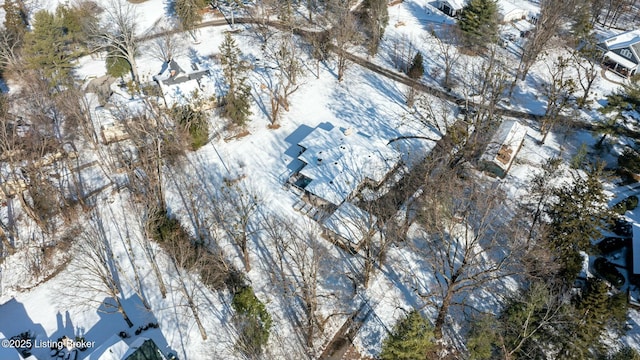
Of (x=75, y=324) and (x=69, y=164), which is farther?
(x=69, y=164)

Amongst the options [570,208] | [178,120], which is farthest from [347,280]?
[178,120]

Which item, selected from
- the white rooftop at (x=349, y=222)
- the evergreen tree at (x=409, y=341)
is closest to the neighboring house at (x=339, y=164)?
the white rooftop at (x=349, y=222)

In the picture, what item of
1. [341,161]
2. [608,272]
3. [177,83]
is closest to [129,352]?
[341,161]

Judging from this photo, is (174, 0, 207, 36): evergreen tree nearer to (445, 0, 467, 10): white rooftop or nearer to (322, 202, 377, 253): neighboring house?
(445, 0, 467, 10): white rooftop

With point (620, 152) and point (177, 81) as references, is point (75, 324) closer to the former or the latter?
point (177, 81)

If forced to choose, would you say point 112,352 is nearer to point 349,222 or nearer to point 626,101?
point 349,222

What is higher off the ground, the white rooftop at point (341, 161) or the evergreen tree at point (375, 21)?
the evergreen tree at point (375, 21)

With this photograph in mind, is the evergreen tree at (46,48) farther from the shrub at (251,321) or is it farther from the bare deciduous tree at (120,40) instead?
the shrub at (251,321)
